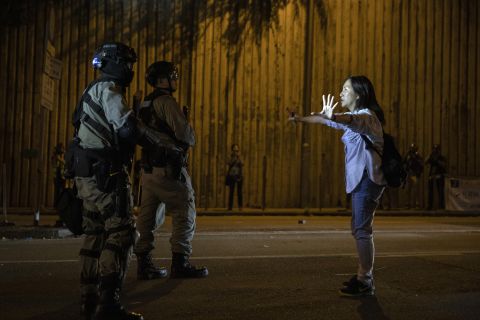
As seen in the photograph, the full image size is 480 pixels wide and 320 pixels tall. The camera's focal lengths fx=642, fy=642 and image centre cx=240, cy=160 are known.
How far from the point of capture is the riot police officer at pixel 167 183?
6109 mm

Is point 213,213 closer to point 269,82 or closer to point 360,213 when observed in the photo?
point 269,82

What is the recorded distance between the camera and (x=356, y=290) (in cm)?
562

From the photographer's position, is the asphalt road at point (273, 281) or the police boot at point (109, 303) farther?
the asphalt road at point (273, 281)

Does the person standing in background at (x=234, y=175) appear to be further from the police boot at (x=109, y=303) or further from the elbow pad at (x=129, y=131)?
the elbow pad at (x=129, y=131)

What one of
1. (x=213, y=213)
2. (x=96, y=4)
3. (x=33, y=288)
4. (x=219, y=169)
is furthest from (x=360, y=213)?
(x=96, y=4)

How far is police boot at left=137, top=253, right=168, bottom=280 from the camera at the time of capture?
249 inches

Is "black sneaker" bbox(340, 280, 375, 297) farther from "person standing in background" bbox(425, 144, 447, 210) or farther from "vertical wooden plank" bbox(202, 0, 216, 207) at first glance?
"person standing in background" bbox(425, 144, 447, 210)

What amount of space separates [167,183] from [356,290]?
80.3 inches

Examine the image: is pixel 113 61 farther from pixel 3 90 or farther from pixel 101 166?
pixel 3 90

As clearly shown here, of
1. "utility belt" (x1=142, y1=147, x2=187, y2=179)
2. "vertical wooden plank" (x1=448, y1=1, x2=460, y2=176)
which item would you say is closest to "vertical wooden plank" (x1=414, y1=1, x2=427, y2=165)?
"vertical wooden plank" (x1=448, y1=1, x2=460, y2=176)

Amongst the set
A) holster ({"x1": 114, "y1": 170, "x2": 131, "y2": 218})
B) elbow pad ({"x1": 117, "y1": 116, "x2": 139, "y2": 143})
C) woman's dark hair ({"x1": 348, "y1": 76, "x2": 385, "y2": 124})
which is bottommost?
holster ({"x1": 114, "y1": 170, "x2": 131, "y2": 218})

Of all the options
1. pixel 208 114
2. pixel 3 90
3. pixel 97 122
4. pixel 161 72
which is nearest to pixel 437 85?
pixel 208 114

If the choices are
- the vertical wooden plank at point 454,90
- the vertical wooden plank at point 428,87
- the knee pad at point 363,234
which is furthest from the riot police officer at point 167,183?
the vertical wooden plank at point 454,90

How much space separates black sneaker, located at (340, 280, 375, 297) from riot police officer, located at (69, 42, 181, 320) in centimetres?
196
